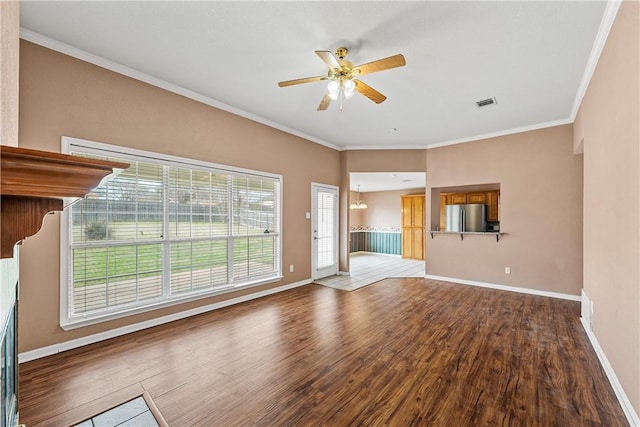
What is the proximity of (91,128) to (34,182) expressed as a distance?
3.02m

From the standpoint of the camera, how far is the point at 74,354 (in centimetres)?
270

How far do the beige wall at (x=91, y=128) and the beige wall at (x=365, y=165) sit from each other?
87.4 inches

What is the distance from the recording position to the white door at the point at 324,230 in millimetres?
5758

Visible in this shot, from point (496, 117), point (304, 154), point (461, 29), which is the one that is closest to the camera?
point (461, 29)

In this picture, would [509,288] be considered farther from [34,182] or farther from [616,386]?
[34,182]

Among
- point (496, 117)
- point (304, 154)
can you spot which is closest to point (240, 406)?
point (304, 154)

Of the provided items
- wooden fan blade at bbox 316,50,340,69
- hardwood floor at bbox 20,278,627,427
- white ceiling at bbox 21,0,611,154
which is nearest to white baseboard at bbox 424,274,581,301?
hardwood floor at bbox 20,278,627,427

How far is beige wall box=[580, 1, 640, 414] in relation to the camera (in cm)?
183

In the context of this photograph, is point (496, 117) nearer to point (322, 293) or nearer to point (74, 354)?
point (322, 293)

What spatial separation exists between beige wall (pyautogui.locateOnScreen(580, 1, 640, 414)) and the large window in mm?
4000

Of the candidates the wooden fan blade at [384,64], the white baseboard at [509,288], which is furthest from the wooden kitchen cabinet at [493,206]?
the wooden fan blade at [384,64]

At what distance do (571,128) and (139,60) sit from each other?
19.9ft

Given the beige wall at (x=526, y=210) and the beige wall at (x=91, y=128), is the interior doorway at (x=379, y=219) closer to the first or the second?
the beige wall at (x=526, y=210)

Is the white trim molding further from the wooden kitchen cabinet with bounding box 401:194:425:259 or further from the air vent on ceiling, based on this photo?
the wooden kitchen cabinet with bounding box 401:194:425:259
